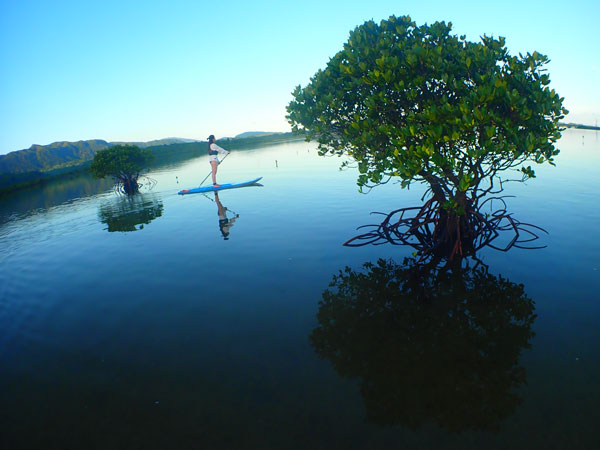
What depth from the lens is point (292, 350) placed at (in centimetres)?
837

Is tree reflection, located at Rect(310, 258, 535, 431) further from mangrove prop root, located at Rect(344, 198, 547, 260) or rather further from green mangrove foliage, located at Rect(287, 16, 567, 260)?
green mangrove foliage, located at Rect(287, 16, 567, 260)

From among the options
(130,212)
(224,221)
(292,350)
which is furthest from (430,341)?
(130,212)

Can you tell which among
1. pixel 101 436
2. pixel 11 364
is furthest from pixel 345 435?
pixel 11 364

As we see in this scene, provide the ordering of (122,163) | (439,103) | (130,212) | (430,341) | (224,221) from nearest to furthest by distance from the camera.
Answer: (430,341)
(439,103)
(224,221)
(130,212)
(122,163)

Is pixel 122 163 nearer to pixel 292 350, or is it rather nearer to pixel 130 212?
pixel 130 212

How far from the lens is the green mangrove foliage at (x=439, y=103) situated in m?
11.0

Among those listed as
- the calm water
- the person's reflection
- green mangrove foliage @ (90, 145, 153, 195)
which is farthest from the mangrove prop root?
green mangrove foliage @ (90, 145, 153, 195)

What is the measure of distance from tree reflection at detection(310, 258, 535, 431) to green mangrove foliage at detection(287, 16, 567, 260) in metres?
3.02

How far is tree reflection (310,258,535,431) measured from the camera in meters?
6.34

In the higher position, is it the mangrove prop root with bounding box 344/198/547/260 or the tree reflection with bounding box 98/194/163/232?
the tree reflection with bounding box 98/194/163/232

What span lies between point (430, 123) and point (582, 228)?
12125 mm

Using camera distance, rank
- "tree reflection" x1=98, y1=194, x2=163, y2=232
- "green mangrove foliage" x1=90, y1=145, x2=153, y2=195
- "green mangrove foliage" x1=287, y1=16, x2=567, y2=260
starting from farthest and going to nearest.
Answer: "green mangrove foliage" x1=90, y1=145, x2=153, y2=195 < "tree reflection" x1=98, y1=194, x2=163, y2=232 < "green mangrove foliage" x1=287, y1=16, x2=567, y2=260

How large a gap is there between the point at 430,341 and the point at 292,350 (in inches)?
144

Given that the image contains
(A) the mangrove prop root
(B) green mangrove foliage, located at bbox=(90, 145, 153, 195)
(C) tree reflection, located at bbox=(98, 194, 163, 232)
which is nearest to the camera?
(A) the mangrove prop root
